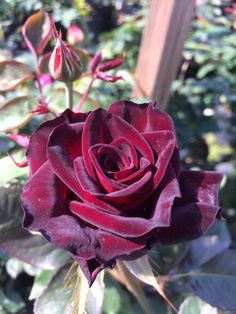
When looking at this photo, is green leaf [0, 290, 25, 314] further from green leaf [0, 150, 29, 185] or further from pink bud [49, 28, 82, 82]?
pink bud [49, 28, 82, 82]

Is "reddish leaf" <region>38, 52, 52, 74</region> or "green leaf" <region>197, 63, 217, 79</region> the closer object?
"reddish leaf" <region>38, 52, 52, 74</region>

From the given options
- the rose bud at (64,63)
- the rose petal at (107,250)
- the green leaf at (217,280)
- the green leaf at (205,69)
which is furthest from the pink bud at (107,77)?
the green leaf at (205,69)

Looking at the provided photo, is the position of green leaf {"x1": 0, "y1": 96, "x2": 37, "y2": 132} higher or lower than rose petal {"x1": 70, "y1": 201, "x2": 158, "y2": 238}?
lower

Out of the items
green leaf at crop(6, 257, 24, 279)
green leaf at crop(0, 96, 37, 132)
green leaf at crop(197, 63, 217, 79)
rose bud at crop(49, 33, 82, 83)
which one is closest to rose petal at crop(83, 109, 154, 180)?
rose bud at crop(49, 33, 82, 83)

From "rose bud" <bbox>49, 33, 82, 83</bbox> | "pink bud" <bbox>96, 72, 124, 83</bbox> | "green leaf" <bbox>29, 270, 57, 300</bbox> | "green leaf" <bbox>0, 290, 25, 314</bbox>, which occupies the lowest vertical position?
"green leaf" <bbox>0, 290, 25, 314</bbox>

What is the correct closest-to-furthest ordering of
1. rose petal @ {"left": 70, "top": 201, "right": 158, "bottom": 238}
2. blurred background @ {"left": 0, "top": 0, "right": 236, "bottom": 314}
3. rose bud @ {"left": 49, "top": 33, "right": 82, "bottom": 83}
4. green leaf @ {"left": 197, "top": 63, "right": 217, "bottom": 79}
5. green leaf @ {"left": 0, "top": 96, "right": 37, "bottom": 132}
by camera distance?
rose petal @ {"left": 70, "top": 201, "right": 158, "bottom": 238} < rose bud @ {"left": 49, "top": 33, "right": 82, "bottom": 83} < green leaf @ {"left": 0, "top": 96, "right": 37, "bottom": 132} < blurred background @ {"left": 0, "top": 0, "right": 236, "bottom": 314} < green leaf @ {"left": 197, "top": 63, "right": 217, "bottom": 79}

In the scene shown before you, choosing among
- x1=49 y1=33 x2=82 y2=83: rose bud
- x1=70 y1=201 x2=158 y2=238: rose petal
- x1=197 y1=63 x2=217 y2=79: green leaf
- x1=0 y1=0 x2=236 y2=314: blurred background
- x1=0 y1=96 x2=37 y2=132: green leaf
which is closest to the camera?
x1=70 y1=201 x2=158 y2=238: rose petal

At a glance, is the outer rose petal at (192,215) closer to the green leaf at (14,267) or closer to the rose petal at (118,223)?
the rose petal at (118,223)
